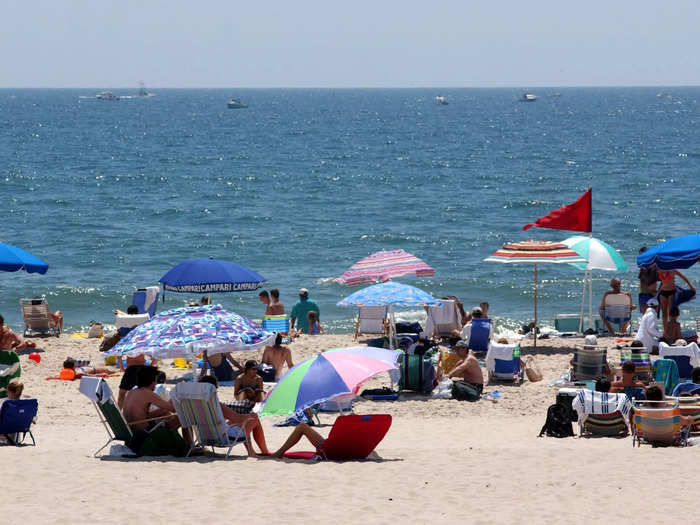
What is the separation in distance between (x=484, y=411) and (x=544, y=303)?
1225 centimetres

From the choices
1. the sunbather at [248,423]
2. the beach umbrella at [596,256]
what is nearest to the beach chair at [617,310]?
the beach umbrella at [596,256]

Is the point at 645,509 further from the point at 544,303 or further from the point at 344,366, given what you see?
the point at 544,303

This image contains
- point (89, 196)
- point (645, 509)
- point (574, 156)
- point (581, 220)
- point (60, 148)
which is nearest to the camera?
point (645, 509)

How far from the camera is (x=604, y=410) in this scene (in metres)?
10.3

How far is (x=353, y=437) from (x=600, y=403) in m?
2.62

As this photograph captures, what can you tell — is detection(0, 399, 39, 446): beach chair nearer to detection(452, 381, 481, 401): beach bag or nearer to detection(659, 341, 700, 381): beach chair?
detection(452, 381, 481, 401): beach bag

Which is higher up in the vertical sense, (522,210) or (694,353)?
(522,210)

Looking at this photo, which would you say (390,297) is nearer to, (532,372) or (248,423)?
(532,372)

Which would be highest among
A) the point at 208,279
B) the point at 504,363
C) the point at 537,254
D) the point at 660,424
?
the point at 537,254

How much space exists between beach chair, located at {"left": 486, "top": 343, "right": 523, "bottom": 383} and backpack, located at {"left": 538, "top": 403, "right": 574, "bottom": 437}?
265cm

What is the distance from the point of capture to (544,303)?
942 inches

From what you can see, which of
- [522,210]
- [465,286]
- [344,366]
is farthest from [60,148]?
[344,366]

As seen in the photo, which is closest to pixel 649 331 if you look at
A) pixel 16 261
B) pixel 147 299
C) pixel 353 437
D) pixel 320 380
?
pixel 353 437

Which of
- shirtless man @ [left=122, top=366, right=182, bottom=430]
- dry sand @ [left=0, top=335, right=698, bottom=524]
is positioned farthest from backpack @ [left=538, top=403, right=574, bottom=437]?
shirtless man @ [left=122, top=366, right=182, bottom=430]
